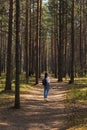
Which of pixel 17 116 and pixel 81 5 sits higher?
pixel 81 5

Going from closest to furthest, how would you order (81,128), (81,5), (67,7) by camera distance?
(81,128) < (67,7) < (81,5)

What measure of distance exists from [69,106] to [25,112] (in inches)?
116

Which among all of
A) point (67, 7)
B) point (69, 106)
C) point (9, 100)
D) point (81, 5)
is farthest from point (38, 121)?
point (81, 5)

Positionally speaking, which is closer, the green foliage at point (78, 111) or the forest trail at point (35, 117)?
the green foliage at point (78, 111)

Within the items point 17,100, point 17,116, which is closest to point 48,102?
point 17,100

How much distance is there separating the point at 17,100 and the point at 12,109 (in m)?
0.48

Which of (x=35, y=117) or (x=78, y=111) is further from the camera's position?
(x=78, y=111)

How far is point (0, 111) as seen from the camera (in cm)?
1822

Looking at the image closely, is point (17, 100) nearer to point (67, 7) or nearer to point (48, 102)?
point (48, 102)

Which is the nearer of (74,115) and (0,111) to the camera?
(74,115)

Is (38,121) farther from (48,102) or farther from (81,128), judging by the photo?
(48,102)

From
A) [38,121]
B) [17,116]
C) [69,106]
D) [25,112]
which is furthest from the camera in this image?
[69,106]

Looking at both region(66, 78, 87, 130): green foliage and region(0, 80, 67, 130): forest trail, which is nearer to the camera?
region(66, 78, 87, 130): green foliage

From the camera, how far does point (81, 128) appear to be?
13.7m
